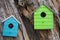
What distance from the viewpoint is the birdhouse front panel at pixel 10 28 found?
2123 mm

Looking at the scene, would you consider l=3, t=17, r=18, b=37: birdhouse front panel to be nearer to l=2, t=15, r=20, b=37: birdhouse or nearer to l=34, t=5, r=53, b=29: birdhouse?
l=2, t=15, r=20, b=37: birdhouse

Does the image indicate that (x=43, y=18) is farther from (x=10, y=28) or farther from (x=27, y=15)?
(x=10, y=28)

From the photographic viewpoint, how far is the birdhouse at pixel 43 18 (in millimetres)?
2133

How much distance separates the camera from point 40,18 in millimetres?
2143

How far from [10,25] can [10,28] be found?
0.03m

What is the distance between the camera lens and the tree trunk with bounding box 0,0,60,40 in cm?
222

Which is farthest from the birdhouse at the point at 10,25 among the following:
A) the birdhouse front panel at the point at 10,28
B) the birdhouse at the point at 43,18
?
the birdhouse at the point at 43,18

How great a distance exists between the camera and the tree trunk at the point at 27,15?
2.22m

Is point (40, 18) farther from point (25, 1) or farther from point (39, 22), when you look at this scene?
point (25, 1)

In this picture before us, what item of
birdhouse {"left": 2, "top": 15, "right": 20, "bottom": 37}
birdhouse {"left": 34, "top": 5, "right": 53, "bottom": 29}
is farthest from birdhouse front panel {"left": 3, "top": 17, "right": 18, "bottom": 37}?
birdhouse {"left": 34, "top": 5, "right": 53, "bottom": 29}

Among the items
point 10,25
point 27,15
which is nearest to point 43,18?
point 27,15

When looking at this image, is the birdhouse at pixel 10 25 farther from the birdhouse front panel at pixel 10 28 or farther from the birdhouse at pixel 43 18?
the birdhouse at pixel 43 18

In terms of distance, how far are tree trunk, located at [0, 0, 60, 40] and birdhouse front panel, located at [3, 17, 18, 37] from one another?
77 mm

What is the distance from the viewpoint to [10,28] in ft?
6.98
